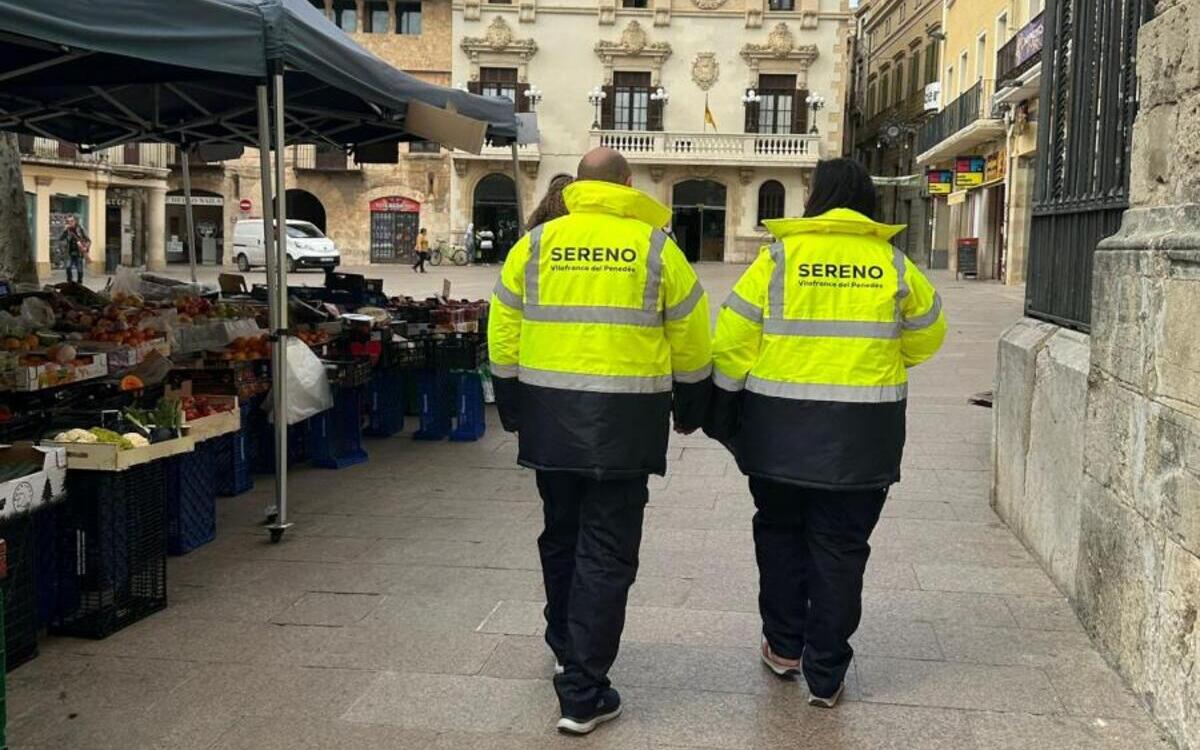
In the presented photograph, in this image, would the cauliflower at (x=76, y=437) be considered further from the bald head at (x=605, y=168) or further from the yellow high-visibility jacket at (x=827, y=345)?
the yellow high-visibility jacket at (x=827, y=345)

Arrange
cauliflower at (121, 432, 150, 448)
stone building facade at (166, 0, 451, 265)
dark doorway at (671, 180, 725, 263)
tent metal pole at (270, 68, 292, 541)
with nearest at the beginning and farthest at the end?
cauliflower at (121, 432, 150, 448) < tent metal pole at (270, 68, 292, 541) < dark doorway at (671, 180, 725, 263) < stone building facade at (166, 0, 451, 265)

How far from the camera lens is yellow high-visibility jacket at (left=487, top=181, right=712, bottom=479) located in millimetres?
3598

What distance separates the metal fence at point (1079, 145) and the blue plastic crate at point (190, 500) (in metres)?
4.24

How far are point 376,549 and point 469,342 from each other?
3.27 metres

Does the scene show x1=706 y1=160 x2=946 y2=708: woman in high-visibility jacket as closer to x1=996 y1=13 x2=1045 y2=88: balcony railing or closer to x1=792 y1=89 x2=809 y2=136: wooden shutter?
x1=996 y1=13 x2=1045 y2=88: balcony railing

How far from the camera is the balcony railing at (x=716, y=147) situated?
4150 cm

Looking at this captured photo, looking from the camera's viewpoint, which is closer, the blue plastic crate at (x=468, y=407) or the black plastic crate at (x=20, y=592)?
the black plastic crate at (x=20, y=592)

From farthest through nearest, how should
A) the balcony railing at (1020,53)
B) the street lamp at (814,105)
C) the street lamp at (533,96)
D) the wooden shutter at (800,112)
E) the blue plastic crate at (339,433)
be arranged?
the street lamp at (533,96), the wooden shutter at (800,112), the street lamp at (814,105), the balcony railing at (1020,53), the blue plastic crate at (339,433)

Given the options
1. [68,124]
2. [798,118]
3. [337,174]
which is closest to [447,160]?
[337,174]

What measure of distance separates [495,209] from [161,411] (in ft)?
127

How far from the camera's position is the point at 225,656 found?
4.28 m

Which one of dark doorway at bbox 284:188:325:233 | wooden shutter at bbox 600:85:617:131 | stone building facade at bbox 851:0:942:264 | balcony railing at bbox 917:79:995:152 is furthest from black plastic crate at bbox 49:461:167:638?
dark doorway at bbox 284:188:325:233


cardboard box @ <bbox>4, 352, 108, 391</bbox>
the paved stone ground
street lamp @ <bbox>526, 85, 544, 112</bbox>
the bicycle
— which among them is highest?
street lamp @ <bbox>526, 85, 544, 112</bbox>

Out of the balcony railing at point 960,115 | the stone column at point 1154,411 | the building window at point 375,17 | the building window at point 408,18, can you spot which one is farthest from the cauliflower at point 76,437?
the building window at point 375,17
